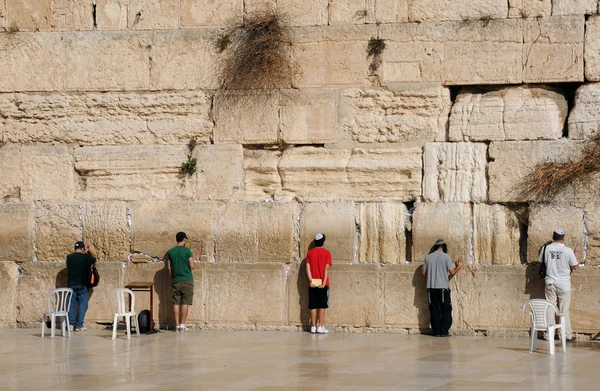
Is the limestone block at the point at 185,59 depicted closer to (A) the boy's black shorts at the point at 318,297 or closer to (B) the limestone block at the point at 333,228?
(B) the limestone block at the point at 333,228

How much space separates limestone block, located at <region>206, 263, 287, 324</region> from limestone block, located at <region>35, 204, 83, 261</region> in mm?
1826

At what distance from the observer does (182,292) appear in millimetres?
12875

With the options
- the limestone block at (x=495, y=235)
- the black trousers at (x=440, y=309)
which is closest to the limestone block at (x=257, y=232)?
the black trousers at (x=440, y=309)

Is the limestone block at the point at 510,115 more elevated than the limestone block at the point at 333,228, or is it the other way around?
the limestone block at the point at 510,115

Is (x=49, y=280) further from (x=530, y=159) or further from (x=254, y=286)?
(x=530, y=159)

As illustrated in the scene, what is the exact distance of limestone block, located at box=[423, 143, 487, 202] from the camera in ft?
42.0

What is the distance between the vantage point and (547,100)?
41.8 feet

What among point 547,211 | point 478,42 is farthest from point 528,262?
point 478,42

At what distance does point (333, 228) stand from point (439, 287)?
1510 mm

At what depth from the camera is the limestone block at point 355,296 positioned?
42.1 feet

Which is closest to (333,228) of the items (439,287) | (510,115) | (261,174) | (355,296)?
(355,296)

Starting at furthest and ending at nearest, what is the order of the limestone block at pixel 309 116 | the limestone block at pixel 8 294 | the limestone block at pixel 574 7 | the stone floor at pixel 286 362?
the limestone block at pixel 8 294, the limestone block at pixel 309 116, the limestone block at pixel 574 7, the stone floor at pixel 286 362

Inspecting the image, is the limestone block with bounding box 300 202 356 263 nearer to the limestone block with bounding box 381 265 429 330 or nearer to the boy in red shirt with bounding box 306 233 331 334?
the boy in red shirt with bounding box 306 233 331 334

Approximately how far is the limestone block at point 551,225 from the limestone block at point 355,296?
6.07 ft
